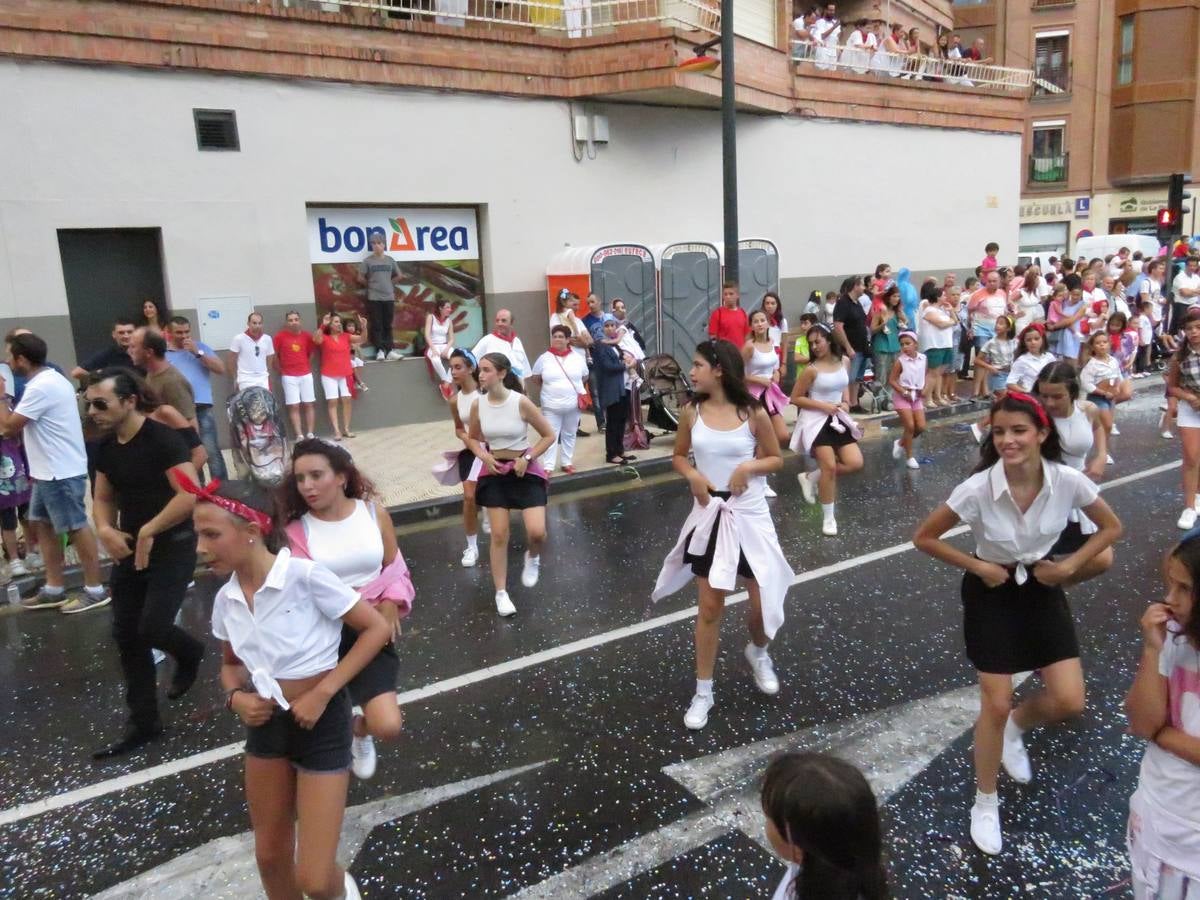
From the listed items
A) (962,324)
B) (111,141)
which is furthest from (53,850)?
(962,324)

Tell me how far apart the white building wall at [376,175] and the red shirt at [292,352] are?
2.08 ft

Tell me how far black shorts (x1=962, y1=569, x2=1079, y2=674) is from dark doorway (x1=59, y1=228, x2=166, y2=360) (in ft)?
35.2

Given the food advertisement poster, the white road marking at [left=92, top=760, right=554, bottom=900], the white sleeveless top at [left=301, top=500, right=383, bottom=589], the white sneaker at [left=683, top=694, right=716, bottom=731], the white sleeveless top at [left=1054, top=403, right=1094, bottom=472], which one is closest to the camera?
the white road marking at [left=92, top=760, right=554, bottom=900]

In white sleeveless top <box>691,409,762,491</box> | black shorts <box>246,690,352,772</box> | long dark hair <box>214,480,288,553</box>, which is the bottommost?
black shorts <box>246,690,352,772</box>

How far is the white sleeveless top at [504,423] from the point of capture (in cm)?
609

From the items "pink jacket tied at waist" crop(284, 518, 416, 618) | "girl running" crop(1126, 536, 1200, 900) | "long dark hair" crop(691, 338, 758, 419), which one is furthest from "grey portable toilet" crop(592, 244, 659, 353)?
"girl running" crop(1126, 536, 1200, 900)

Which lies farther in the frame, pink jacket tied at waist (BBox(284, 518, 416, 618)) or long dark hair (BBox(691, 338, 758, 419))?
long dark hair (BBox(691, 338, 758, 419))

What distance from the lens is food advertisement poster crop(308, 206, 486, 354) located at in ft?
41.8

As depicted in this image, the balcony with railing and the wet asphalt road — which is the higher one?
the balcony with railing

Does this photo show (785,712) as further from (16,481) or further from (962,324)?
(962,324)

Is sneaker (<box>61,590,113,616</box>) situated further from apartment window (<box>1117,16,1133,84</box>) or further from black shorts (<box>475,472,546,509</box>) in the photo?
apartment window (<box>1117,16,1133,84</box>)

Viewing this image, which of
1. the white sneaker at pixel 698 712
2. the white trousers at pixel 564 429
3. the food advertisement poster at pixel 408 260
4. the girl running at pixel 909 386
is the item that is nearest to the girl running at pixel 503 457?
the white sneaker at pixel 698 712

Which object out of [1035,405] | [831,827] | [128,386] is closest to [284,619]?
[831,827]

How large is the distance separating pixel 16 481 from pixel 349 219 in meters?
6.88
